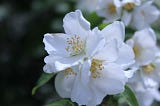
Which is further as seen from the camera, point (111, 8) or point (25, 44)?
point (25, 44)

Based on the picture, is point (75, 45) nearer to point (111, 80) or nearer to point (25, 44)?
point (111, 80)

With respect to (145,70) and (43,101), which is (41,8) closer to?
(43,101)

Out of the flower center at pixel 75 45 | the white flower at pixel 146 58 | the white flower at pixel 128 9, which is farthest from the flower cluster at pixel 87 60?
the white flower at pixel 128 9

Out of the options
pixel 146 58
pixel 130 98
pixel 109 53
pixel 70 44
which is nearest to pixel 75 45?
pixel 70 44

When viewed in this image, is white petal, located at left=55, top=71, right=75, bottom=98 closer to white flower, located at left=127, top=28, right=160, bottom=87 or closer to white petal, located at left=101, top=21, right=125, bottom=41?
white petal, located at left=101, top=21, right=125, bottom=41

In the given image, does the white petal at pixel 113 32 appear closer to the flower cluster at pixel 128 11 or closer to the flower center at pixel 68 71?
the flower center at pixel 68 71

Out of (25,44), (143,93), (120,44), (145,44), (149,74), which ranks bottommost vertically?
(25,44)
